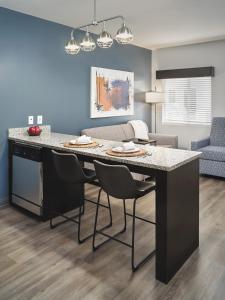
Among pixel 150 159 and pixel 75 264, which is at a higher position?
pixel 150 159

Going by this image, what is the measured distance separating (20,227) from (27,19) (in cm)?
262

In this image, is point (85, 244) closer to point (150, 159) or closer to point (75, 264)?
point (75, 264)

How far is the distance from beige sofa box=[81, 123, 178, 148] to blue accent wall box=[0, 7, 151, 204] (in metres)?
0.22

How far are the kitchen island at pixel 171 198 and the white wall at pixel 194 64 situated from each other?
133 inches

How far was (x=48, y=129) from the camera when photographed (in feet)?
12.9

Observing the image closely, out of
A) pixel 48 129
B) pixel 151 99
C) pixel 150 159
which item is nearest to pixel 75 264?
pixel 150 159

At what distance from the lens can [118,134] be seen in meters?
4.91

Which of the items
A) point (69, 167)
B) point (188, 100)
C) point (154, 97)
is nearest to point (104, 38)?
point (69, 167)

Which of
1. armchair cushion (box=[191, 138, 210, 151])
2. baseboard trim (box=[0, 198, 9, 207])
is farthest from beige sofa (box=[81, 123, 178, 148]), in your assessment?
baseboard trim (box=[0, 198, 9, 207])

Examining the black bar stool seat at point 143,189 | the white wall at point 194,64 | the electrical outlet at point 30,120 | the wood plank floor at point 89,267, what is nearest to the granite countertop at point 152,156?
the black bar stool seat at point 143,189

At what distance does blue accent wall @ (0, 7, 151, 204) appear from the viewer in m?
3.41

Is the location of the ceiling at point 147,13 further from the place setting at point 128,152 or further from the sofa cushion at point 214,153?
the sofa cushion at point 214,153

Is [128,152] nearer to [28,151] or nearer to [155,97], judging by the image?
[28,151]

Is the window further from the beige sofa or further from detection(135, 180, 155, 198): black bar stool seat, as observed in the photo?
detection(135, 180, 155, 198): black bar stool seat
